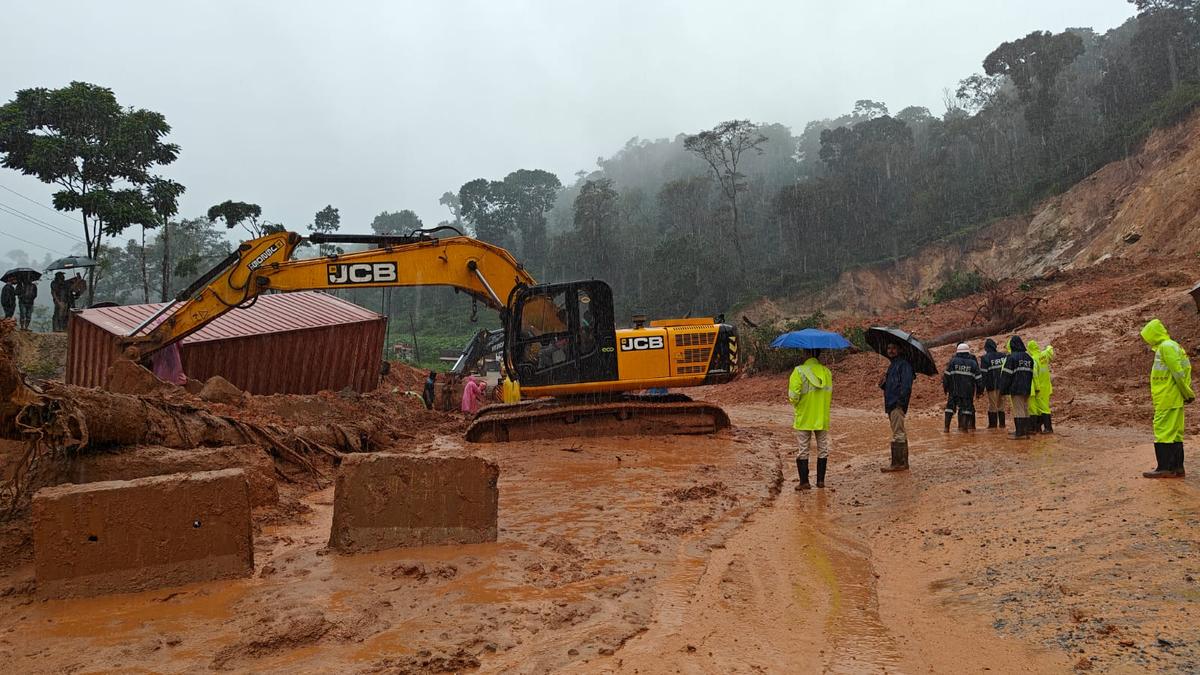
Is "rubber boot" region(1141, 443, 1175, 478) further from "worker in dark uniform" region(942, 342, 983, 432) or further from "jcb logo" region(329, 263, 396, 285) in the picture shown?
"jcb logo" region(329, 263, 396, 285)

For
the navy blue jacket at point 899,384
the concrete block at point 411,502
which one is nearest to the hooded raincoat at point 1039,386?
the navy blue jacket at point 899,384

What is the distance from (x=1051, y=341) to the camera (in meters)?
14.9

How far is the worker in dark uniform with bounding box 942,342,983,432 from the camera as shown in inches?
404

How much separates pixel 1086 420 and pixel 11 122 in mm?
29093

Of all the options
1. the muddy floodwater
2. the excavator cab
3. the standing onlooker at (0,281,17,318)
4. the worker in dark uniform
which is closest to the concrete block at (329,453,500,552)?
the muddy floodwater

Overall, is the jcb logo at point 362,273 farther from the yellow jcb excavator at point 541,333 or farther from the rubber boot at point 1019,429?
the rubber boot at point 1019,429

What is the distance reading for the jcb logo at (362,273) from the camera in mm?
10250

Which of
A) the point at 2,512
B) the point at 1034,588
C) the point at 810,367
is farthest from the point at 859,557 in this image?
the point at 2,512

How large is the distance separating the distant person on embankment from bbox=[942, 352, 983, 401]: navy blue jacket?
4329 mm

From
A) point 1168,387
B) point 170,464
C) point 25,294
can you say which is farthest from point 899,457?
point 25,294

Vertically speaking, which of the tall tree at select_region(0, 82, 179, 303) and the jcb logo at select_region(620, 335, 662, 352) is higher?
the tall tree at select_region(0, 82, 179, 303)

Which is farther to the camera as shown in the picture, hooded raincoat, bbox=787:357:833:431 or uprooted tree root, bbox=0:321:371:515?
hooded raincoat, bbox=787:357:833:431

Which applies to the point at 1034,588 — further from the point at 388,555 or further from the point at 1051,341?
the point at 1051,341

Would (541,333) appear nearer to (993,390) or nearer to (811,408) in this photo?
(811,408)
